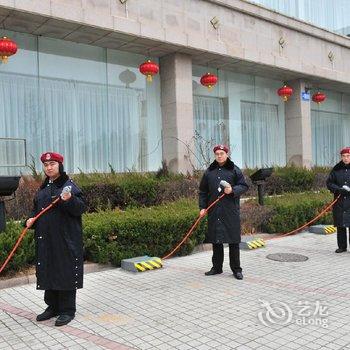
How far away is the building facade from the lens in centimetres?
1103

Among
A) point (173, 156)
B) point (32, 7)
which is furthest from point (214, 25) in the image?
point (32, 7)

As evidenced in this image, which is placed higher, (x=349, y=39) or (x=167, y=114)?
(x=349, y=39)

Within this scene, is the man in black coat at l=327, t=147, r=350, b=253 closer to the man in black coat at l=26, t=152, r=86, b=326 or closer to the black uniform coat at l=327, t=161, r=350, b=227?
the black uniform coat at l=327, t=161, r=350, b=227

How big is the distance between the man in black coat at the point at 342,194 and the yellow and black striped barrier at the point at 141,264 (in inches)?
127

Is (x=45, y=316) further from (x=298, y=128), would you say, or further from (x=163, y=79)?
(x=298, y=128)

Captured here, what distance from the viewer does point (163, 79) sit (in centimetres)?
1352

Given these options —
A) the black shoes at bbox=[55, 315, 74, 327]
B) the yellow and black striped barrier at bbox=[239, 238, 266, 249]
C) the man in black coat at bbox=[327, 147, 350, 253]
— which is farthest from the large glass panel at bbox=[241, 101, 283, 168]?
the black shoes at bbox=[55, 315, 74, 327]

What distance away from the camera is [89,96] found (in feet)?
40.5

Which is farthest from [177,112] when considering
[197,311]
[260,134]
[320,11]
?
[197,311]

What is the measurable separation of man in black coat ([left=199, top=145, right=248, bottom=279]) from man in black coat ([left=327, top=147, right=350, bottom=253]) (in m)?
2.51

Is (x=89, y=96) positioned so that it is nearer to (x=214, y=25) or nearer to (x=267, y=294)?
(x=214, y=25)

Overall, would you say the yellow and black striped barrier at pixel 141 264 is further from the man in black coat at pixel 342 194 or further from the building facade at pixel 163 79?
the building facade at pixel 163 79

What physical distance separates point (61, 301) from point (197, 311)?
1.41m

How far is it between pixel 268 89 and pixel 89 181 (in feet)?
32.5
